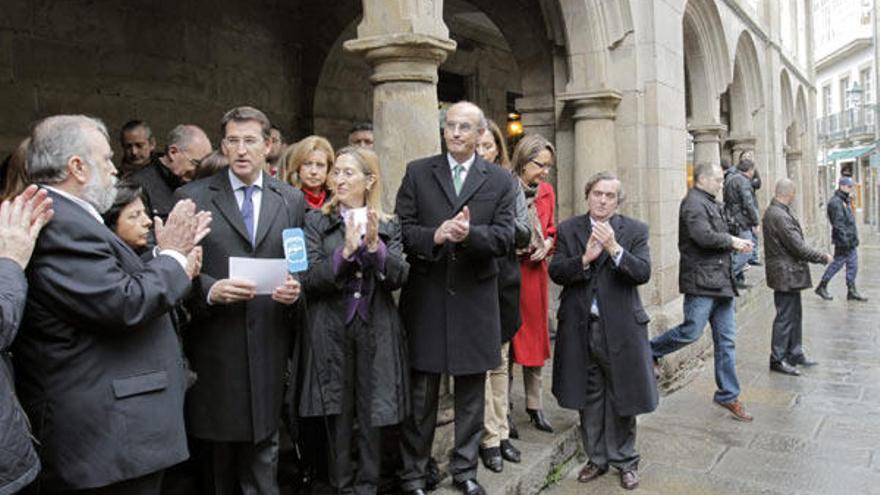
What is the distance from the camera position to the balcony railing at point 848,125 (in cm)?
3730

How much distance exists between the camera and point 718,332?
5645 mm

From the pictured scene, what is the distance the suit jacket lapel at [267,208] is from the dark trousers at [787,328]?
5.12m

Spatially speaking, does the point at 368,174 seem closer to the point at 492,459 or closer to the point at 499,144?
the point at 499,144

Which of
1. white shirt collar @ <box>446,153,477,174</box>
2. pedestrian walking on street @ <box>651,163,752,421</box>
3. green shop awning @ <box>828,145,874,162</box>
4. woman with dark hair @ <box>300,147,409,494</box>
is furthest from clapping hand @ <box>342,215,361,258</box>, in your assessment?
green shop awning @ <box>828,145,874,162</box>

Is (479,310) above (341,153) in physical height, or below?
below

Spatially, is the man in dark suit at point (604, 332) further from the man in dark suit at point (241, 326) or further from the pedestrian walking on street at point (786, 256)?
the pedestrian walking on street at point (786, 256)

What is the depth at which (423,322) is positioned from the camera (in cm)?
347

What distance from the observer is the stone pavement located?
4.37 m

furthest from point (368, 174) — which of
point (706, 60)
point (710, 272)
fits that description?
point (706, 60)

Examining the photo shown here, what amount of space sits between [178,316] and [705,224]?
3.82 metres

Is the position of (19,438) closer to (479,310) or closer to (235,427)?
(235,427)

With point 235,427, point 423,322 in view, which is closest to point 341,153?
point 423,322

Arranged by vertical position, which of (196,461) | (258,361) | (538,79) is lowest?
(196,461)

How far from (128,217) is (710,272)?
412 cm
